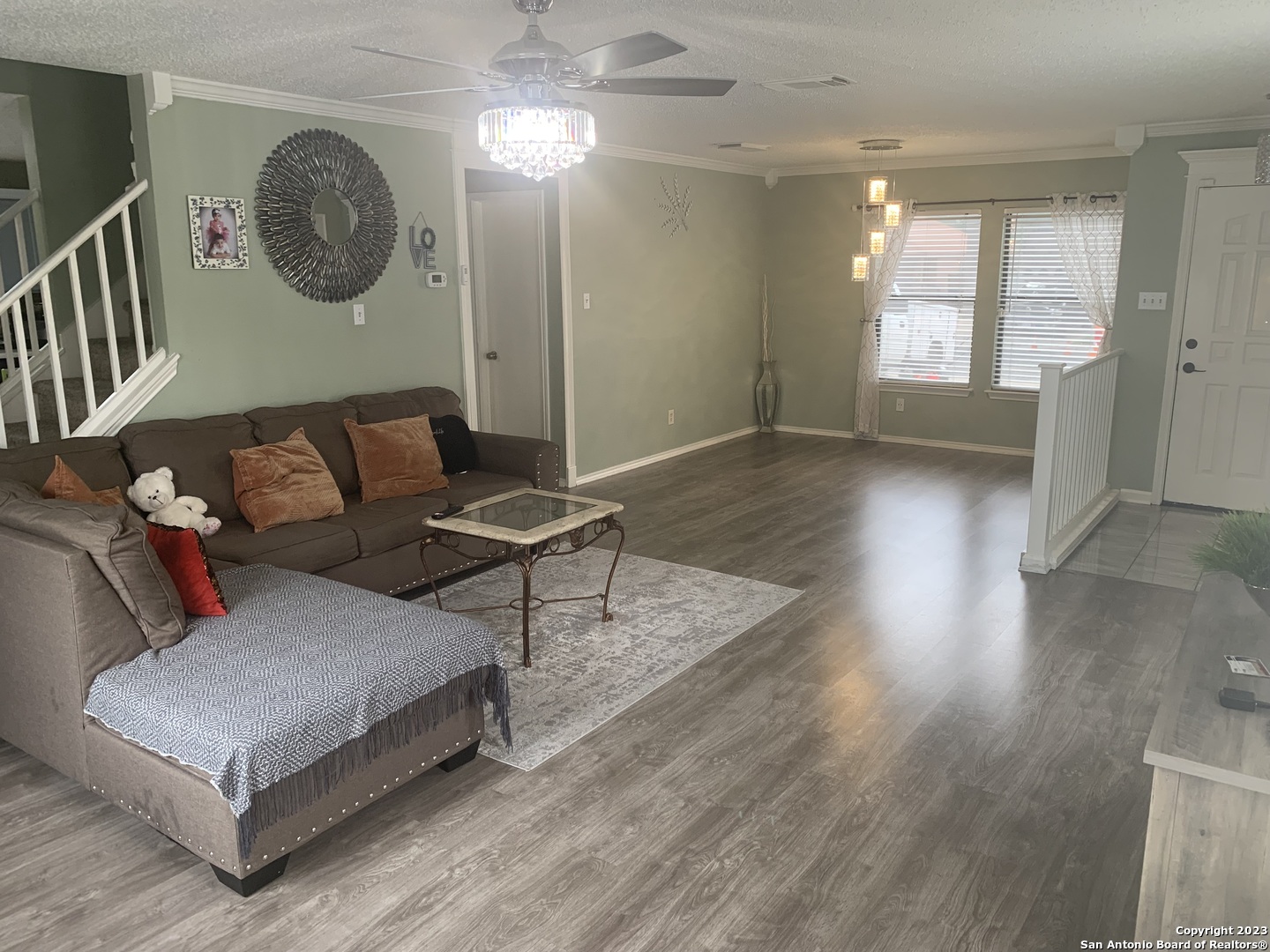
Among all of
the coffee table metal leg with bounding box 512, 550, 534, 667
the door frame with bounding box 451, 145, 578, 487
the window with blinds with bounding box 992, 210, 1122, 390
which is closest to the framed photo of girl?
the door frame with bounding box 451, 145, 578, 487

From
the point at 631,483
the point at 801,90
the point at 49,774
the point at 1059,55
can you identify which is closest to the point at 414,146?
the point at 801,90

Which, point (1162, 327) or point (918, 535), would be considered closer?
point (918, 535)

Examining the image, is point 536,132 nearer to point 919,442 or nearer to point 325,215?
point 325,215

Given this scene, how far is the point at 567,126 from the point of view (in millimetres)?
2729

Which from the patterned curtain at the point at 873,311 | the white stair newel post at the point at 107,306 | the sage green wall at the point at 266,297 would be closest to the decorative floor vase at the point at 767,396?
the patterned curtain at the point at 873,311

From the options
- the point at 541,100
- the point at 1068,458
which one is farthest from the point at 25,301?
the point at 1068,458

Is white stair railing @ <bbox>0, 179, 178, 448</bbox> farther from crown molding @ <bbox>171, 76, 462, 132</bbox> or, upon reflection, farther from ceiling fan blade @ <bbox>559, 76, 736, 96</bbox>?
ceiling fan blade @ <bbox>559, 76, 736, 96</bbox>

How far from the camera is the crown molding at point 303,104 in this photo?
426 cm

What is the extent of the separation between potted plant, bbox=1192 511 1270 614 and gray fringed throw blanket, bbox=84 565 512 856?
7.00ft

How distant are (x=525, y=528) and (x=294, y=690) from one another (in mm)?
1442

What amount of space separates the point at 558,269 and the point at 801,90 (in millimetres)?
2390

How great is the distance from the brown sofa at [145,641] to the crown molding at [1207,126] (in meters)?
5.09

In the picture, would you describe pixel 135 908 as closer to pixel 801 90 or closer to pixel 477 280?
pixel 801 90

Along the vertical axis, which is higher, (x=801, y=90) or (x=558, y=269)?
(x=801, y=90)
